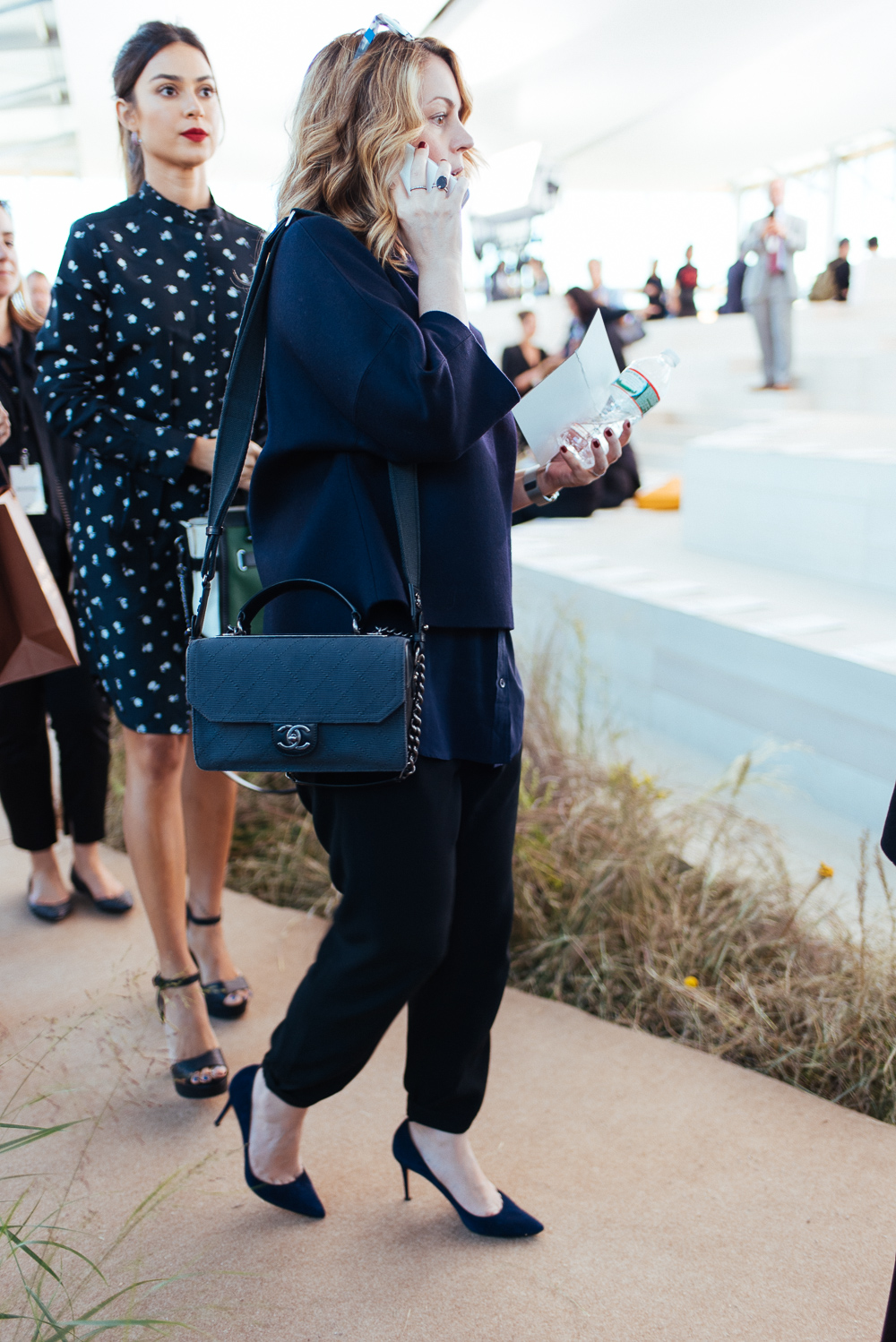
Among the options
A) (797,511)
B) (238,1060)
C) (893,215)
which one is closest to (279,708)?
(238,1060)

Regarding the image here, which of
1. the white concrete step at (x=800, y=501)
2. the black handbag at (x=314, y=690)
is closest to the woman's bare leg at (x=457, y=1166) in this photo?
the black handbag at (x=314, y=690)

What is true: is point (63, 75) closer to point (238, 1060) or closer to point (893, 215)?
point (238, 1060)

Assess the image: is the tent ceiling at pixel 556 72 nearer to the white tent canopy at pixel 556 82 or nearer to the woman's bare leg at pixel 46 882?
the white tent canopy at pixel 556 82

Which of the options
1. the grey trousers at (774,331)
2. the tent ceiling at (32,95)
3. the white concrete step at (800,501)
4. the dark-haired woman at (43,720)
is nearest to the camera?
the dark-haired woman at (43,720)

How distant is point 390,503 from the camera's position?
48.8 inches

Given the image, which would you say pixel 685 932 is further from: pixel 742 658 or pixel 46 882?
pixel 46 882

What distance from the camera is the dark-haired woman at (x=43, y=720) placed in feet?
8.30

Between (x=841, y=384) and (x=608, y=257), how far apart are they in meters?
21.9

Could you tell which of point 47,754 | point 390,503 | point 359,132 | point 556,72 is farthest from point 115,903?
point 556,72

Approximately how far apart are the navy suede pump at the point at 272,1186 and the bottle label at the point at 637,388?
1144 millimetres

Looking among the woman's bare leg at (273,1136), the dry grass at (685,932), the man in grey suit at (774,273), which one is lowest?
the dry grass at (685,932)

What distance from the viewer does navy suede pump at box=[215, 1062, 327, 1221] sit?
5.27 feet

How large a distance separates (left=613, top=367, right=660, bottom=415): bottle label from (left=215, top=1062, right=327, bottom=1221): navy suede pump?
1144 mm

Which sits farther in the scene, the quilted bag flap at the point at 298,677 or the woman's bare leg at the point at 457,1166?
the woman's bare leg at the point at 457,1166
